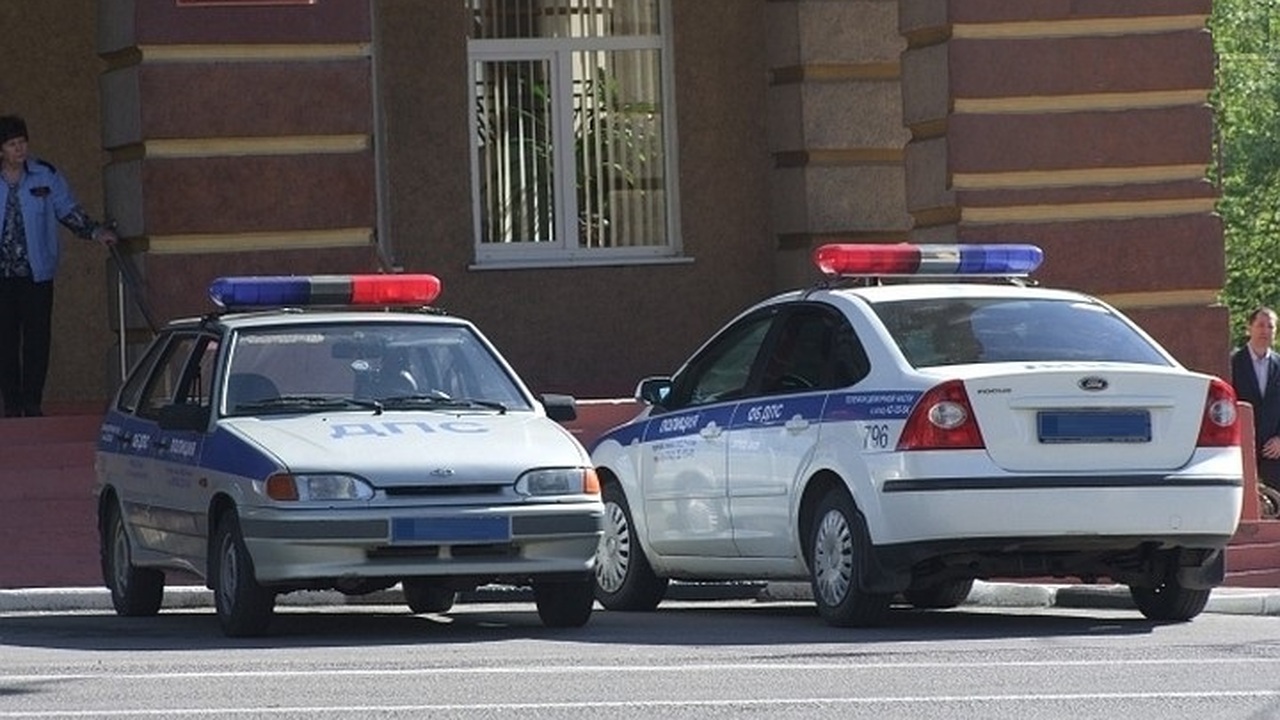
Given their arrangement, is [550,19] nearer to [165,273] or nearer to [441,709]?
[165,273]

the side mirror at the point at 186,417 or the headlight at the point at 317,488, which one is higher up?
the side mirror at the point at 186,417

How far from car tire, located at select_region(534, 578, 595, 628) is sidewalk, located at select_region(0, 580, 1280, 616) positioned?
231 cm

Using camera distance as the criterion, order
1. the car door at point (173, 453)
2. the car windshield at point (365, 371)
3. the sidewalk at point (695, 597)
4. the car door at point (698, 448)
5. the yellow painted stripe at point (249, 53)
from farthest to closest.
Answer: the yellow painted stripe at point (249, 53) → the sidewalk at point (695, 597) → the car door at point (698, 448) → the car windshield at point (365, 371) → the car door at point (173, 453)

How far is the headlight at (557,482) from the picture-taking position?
13703 mm

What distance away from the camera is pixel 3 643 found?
13.7 meters

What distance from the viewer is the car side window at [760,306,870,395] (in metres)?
14.1

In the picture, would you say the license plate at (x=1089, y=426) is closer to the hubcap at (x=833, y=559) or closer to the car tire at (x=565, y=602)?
the hubcap at (x=833, y=559)

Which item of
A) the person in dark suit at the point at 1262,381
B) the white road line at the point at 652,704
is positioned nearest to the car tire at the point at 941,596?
the white road line at the point at 652,704

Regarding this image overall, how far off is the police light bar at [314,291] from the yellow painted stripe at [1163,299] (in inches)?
225

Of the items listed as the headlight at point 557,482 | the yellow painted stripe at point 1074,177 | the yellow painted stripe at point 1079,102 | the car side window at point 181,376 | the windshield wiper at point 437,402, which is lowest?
the headlight at point 557,482

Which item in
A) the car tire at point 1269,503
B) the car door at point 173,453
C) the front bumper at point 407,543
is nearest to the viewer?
the front bumper at point 407,543

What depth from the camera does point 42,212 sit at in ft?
63.1

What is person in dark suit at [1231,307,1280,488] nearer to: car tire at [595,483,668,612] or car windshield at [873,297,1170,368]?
car tire at [595,483,668,612]

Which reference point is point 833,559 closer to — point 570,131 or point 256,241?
point 256,241
